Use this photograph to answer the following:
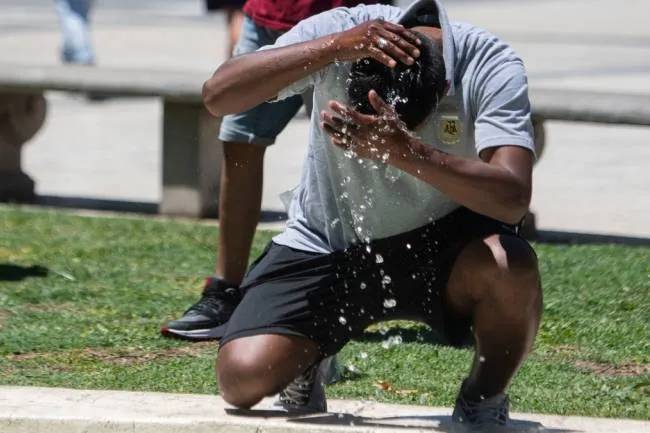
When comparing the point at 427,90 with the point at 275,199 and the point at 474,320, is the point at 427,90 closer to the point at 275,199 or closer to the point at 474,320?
the point at 474,320

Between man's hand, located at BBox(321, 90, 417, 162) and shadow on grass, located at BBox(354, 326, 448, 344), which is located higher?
man's hand, located at BBox(321, 90, 417, 162)

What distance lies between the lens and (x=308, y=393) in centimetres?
397

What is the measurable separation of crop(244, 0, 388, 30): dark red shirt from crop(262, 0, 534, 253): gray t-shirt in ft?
4.44

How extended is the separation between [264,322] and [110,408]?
468 mm

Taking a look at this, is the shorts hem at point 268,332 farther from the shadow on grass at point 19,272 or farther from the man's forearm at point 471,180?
the shadow on grass at point 19,272

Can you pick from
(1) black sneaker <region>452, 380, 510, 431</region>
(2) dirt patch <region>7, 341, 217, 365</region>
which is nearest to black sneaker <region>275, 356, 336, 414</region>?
(1) black sneaker <region>452, 380, 510, 431</region>

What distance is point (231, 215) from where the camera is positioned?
16.5 feet

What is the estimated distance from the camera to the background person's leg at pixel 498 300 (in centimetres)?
359

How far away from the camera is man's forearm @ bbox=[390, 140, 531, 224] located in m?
3.40

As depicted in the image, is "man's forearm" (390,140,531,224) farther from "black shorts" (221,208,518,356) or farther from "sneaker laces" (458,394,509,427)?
"sneaker laces" (458,394,509,427)

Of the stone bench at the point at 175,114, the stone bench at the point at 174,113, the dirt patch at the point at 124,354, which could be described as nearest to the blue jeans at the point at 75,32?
the stone bench at the point at 175,114

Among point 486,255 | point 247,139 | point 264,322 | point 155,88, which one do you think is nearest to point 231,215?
point 247,139

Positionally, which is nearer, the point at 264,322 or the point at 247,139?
the point at 264,322

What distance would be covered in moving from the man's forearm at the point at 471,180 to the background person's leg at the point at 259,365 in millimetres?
622
